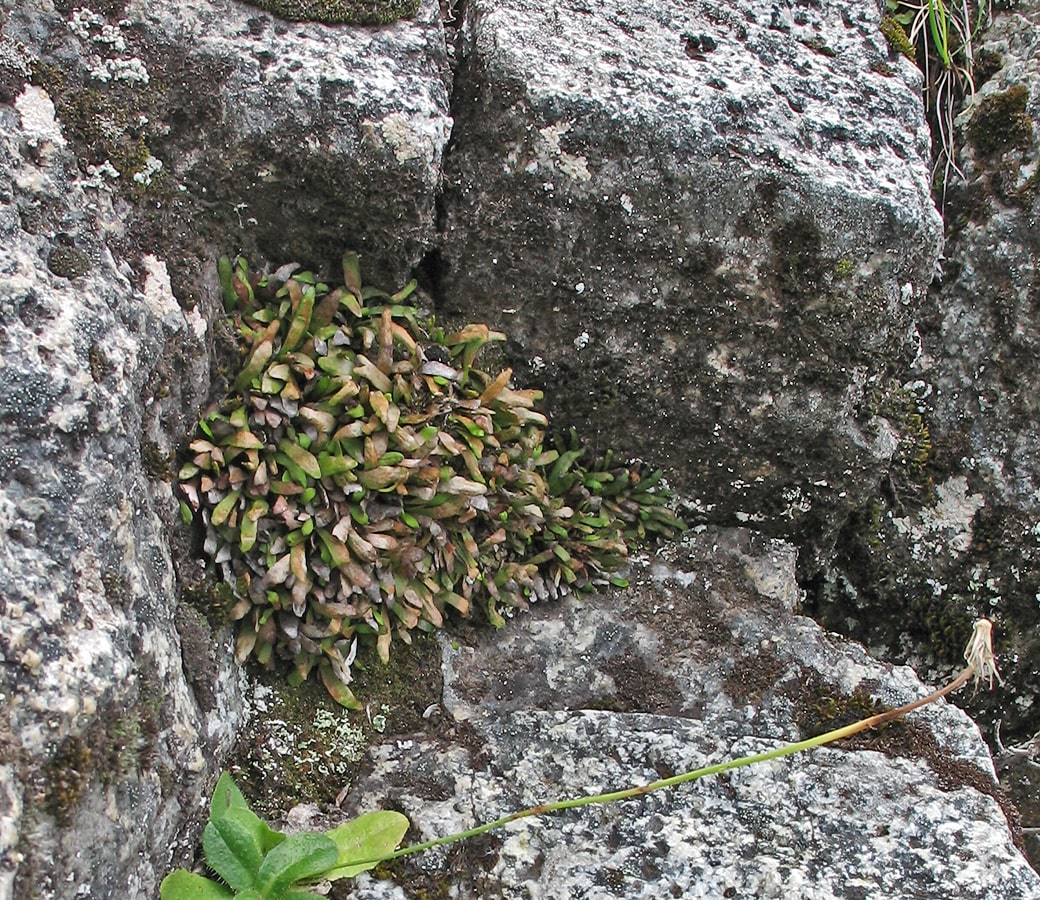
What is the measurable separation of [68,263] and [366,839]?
7.14 ft

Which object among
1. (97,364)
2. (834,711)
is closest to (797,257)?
(834,711)

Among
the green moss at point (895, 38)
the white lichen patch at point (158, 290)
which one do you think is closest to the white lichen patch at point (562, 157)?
the white lichen patch at point (158, 290)

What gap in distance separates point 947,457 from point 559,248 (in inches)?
99.3

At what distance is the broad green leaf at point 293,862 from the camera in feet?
9.59

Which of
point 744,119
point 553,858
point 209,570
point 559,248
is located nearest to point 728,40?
point 744,119

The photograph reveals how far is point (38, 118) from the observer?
3307 millimetres

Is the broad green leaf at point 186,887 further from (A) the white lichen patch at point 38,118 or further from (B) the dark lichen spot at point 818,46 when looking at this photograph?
(B) the dark lichen spot at point 818,46

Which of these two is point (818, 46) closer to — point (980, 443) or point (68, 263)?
point (980, 443)

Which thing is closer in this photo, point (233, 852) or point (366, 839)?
point (233, 852)

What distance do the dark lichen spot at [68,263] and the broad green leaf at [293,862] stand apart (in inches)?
77.6

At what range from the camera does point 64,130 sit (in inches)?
135

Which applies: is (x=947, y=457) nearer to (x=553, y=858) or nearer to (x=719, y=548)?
(x=719, y=548)

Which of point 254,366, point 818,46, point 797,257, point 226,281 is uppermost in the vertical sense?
point 818,46

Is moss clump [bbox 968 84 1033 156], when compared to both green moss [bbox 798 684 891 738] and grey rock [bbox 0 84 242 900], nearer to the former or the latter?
green moss [bbox 798 684 891 738]
